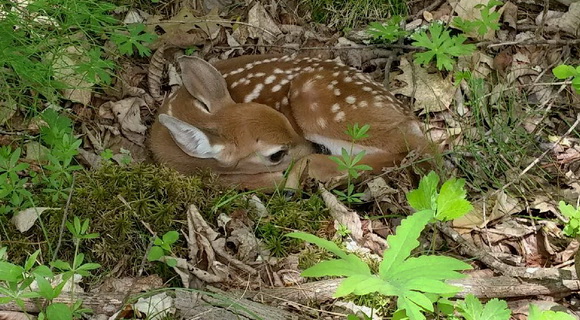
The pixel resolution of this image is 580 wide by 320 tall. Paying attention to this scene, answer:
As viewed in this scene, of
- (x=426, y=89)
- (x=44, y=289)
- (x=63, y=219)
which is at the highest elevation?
(x=44, y=289)

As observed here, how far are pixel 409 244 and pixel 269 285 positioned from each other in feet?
3.25

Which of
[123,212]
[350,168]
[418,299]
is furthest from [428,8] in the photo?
[418,299]

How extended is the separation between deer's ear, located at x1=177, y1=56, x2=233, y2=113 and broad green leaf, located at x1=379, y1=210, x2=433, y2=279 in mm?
2112

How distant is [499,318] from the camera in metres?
2.36

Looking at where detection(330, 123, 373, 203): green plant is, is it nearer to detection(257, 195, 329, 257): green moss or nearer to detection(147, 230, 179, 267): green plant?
detection(257, 195, 329, 257): green moss

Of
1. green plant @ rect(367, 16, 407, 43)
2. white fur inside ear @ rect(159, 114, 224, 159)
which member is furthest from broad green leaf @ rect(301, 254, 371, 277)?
green plant @ rect(367, 16, 407, 43)

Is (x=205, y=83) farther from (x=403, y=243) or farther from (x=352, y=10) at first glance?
(x=403, y=243)

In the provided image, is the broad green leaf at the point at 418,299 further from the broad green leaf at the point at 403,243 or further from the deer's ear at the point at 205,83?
the deer's ear at the point at 205,83

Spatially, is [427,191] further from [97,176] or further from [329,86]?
[97,176]

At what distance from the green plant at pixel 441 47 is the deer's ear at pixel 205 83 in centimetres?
129

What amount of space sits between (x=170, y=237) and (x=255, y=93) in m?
1.50

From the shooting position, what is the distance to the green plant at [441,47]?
13.7 feet

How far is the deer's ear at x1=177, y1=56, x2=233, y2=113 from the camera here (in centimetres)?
393

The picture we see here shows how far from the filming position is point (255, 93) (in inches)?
165
